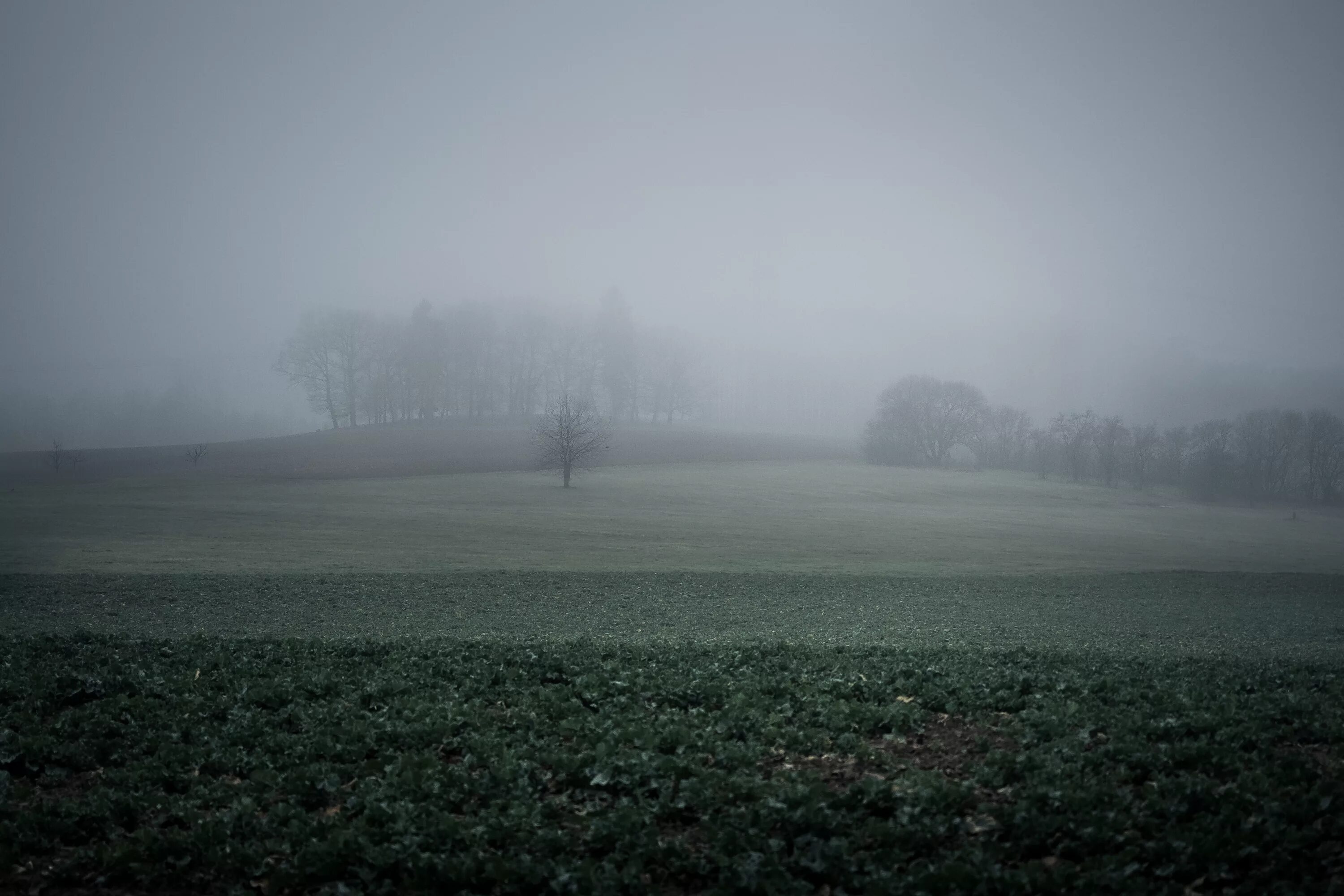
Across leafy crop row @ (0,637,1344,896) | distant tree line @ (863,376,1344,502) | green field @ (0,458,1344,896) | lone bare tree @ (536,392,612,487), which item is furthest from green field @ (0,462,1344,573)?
leafy crop row @ (0,637,1344,896)

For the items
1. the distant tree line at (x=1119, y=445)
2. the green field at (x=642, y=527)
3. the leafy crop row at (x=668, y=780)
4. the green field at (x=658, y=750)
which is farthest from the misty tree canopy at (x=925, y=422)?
the leafy crop row at (x=668, y=780)

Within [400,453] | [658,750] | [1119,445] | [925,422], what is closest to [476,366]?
[400,453]

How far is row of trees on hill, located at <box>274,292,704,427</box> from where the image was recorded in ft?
224

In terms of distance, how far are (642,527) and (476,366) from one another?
44.6m

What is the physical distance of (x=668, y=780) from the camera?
19.2ft

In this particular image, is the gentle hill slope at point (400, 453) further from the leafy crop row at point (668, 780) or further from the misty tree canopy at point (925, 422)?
the leafy crop row at point (668, 780)

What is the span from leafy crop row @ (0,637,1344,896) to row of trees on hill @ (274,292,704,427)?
59338 millimetres

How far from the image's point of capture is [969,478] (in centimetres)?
5644

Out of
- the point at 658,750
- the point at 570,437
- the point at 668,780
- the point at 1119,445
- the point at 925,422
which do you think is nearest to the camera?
the point at 668,780

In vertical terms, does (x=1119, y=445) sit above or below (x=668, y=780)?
above

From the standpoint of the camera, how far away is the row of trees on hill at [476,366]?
224ft

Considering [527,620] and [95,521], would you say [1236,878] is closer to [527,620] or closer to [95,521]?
[527,620]

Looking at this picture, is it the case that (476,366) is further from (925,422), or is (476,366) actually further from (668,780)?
(668,780)

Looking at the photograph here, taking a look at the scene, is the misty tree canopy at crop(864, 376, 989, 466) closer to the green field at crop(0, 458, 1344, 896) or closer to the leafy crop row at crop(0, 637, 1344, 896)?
the green field at crop(0, 458, 1344, 896)
